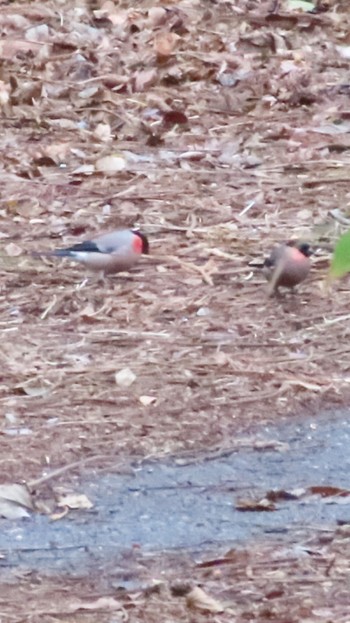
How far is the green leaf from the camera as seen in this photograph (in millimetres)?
1963

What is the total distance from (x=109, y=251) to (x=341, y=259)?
433 cm

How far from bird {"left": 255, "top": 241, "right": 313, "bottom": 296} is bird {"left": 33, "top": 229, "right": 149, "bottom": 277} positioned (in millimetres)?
621

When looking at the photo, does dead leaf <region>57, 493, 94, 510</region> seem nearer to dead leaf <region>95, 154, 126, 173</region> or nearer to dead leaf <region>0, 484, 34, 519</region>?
dead leaf <region>0, 484, 34, 519</region>

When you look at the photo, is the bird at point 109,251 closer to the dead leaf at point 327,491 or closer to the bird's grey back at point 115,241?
the bird's grey back at point 115,241

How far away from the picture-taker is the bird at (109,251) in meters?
6.31

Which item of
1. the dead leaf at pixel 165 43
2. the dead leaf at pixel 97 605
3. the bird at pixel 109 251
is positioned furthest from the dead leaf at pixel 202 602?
the dead leaf at pixel 165 43

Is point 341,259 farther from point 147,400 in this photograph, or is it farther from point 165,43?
point 165,43

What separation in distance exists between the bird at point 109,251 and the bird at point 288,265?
2.04 feet

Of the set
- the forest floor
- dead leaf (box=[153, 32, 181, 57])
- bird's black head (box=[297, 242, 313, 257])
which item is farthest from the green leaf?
dead leaf (box=[153, 32, 181, 57])

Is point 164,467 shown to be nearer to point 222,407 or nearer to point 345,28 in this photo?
point 222,407

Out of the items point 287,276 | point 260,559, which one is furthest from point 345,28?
point 260,559

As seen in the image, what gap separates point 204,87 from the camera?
9.60 meters

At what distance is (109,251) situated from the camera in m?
6.27

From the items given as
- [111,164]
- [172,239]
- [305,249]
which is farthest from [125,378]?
[111,164]
